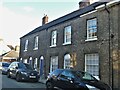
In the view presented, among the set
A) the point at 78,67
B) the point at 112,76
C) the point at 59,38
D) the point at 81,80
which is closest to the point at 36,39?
the point at 59,38

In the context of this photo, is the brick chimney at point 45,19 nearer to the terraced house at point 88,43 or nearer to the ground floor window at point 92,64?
the terraced house at point 88,43

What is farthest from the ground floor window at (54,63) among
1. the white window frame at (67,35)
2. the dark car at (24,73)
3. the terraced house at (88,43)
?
the dark car at (24,73)

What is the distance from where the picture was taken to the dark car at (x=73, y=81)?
40.6 ft

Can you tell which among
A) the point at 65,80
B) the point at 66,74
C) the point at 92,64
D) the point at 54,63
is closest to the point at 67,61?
the point at 54,63

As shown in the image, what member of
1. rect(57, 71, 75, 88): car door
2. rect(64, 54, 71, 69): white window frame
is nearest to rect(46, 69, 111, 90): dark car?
rect(57, 71, 75, 88): car door

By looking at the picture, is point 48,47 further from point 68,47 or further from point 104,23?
point 104,23

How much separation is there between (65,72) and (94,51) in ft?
16.9

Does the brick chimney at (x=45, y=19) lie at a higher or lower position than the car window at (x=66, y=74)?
higher

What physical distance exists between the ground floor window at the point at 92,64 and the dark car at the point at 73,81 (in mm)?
4517

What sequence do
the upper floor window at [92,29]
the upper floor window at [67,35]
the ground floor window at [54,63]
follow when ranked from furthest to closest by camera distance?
the ground floor window at [54,63]
the upper floor window at [67,35]
the upper floor window at [92,29]

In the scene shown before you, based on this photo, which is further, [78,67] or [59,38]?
[59,38]

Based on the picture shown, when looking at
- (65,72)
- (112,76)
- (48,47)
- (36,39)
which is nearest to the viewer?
(65,72)

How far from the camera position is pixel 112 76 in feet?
54.8

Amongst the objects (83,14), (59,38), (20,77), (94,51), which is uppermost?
(83,14)
